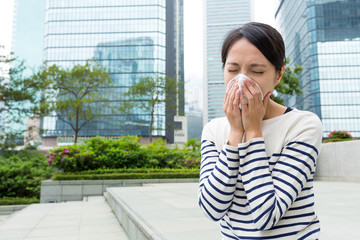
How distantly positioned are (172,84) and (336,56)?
40851 mm

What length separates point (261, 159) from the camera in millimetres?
835

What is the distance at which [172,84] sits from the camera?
28.3 metres

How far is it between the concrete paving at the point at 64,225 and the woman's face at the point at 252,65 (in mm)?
3370

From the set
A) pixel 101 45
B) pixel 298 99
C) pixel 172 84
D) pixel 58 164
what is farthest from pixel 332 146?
pixel 298 99

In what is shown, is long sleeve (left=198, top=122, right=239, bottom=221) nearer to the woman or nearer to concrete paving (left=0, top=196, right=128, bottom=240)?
the woman

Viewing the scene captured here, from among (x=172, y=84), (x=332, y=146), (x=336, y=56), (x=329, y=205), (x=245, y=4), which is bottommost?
(x=329, y=205)

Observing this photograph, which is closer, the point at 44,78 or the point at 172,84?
the point at 44,78

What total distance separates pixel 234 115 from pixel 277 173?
0.74 ft

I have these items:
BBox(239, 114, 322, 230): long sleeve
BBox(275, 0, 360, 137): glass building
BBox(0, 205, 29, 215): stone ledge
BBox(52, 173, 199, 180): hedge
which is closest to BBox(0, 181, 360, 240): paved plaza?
BBox(0, 205, 29, 215): stone ledge

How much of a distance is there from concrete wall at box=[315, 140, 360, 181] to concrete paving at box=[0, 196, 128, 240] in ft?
23.8

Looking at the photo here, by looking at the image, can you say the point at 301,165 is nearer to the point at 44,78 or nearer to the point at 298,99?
the point at 44,78

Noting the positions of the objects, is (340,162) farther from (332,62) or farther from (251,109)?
(332,62)

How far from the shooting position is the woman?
2.71 ft

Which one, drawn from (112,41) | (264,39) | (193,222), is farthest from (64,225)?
(112,41)
